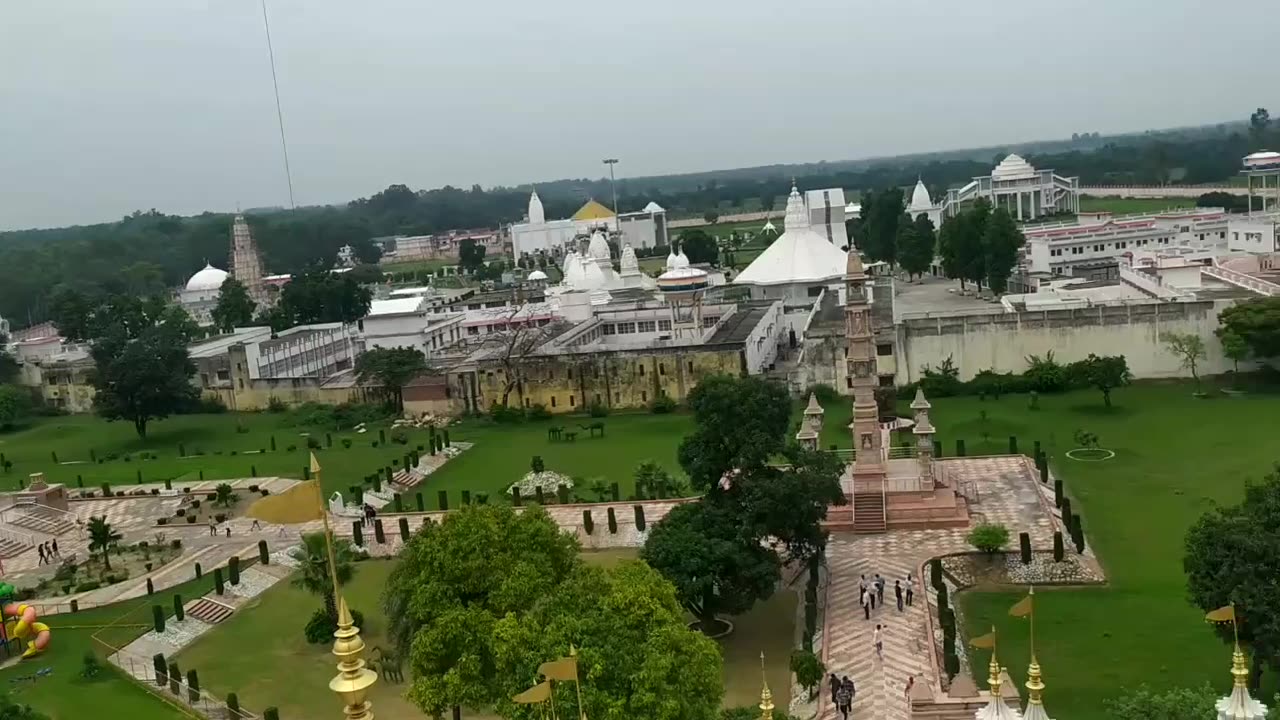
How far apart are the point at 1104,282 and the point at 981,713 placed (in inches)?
1683

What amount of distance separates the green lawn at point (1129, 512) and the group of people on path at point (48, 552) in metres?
24.1

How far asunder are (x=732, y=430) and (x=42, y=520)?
74.6ft

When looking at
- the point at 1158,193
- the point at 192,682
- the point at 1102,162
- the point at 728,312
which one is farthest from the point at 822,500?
the point at 1102,162

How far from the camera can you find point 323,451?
127 feet

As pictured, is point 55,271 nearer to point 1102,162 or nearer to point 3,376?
point 3,376

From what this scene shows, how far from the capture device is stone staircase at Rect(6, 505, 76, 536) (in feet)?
103

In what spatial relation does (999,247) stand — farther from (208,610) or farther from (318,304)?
(208,610)

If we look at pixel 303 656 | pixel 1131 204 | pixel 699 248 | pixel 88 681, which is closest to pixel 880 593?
pixel 303 656

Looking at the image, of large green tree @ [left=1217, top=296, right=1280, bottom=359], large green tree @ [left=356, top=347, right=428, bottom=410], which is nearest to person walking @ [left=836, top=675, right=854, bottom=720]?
large green tree @ [left=1217, top=296, right=1280, bottom=359]

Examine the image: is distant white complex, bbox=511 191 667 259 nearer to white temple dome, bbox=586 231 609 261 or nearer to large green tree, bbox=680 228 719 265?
large green tree, bbox=680 228 719 265

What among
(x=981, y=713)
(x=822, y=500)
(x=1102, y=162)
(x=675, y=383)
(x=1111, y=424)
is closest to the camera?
(x=981, y=713)

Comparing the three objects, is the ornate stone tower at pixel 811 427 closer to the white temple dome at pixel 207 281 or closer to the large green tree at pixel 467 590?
the large green tree at pixel 467 590

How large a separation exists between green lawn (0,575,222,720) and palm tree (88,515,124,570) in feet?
9.32

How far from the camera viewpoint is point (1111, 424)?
Result: 109ft
